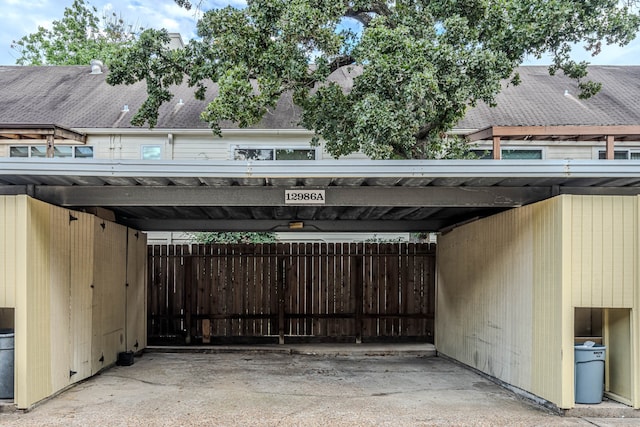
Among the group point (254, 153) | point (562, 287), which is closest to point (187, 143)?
point (254, 153)

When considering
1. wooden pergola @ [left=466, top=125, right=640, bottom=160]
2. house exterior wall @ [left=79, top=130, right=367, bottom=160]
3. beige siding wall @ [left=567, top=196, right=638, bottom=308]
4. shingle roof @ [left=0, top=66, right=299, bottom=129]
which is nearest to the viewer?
beige siding wall @ [left=567, top=196, right=638, bottom=308]

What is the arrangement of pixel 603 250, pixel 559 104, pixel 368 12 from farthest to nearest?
pixel 559 104 → pixel 368 12 → pixel 603 250

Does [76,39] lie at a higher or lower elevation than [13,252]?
higher

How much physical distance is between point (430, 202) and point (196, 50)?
6082 mm

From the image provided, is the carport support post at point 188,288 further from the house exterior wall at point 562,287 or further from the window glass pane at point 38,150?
the house exterior wall at point 562,287

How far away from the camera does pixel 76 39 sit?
2530 centimetres

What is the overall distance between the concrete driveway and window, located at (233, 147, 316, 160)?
496cm

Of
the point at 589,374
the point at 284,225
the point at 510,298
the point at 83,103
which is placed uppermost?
the point at 83,103

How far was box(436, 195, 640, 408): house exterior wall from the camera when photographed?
5566 mm

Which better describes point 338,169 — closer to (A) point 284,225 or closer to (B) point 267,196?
(B) point 267,196

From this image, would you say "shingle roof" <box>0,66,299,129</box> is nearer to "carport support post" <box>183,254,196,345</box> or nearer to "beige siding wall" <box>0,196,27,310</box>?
"carport support post" <box>183,254,196,345</box>

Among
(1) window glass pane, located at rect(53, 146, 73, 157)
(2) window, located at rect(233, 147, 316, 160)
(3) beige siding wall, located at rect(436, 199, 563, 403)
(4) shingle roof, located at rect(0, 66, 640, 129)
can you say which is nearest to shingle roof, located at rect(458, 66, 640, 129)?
(4) shingle roof, located at rect(0, 66, 640, 129)

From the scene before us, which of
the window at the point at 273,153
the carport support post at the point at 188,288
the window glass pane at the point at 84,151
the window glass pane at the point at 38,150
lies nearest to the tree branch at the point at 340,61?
the window at the point at 273,153

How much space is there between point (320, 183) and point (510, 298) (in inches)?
104
